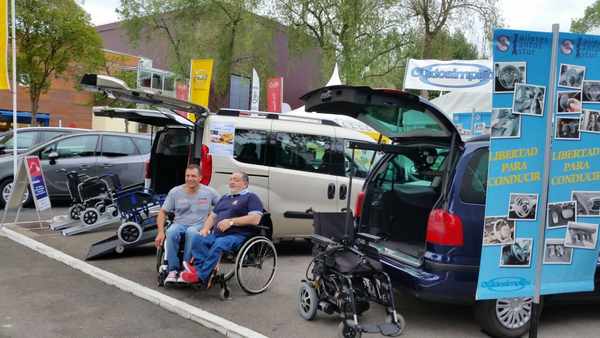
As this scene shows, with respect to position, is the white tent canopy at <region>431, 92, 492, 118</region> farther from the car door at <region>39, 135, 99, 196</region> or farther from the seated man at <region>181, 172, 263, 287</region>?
the car door at <region>39, 135, 99, 196</region>

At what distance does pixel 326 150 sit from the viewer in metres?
7.59

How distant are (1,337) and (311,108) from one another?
316 cm

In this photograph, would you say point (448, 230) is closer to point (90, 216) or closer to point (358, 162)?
point (358, 162)

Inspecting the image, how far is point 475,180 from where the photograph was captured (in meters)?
4.35

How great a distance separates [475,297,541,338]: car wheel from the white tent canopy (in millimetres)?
7891

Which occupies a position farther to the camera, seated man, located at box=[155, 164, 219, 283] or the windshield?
seated man, located at box=[155, 164, 219, 283]

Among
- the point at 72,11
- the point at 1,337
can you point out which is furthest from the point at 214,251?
the point at 72,11

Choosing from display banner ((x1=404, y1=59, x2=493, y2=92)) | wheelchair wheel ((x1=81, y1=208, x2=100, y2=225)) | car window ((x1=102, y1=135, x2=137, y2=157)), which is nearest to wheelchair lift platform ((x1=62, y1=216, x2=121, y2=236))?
wheelchair wheel ((x1=81, y1=208, x2=100, y2=225))

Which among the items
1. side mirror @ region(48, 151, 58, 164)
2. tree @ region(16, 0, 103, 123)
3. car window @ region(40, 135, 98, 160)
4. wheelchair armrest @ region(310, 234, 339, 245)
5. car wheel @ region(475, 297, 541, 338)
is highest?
tree @ region(16, 0, 103, 123)

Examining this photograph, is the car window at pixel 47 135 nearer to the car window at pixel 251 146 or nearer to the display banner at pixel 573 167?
the car window at pixel 251 146

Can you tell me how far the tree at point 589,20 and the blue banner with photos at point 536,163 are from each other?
3928cm

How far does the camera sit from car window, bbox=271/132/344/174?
7.33 metres

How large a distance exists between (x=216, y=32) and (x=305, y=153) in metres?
20.1

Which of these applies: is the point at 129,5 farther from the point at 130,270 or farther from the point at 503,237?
the point at 503,237
